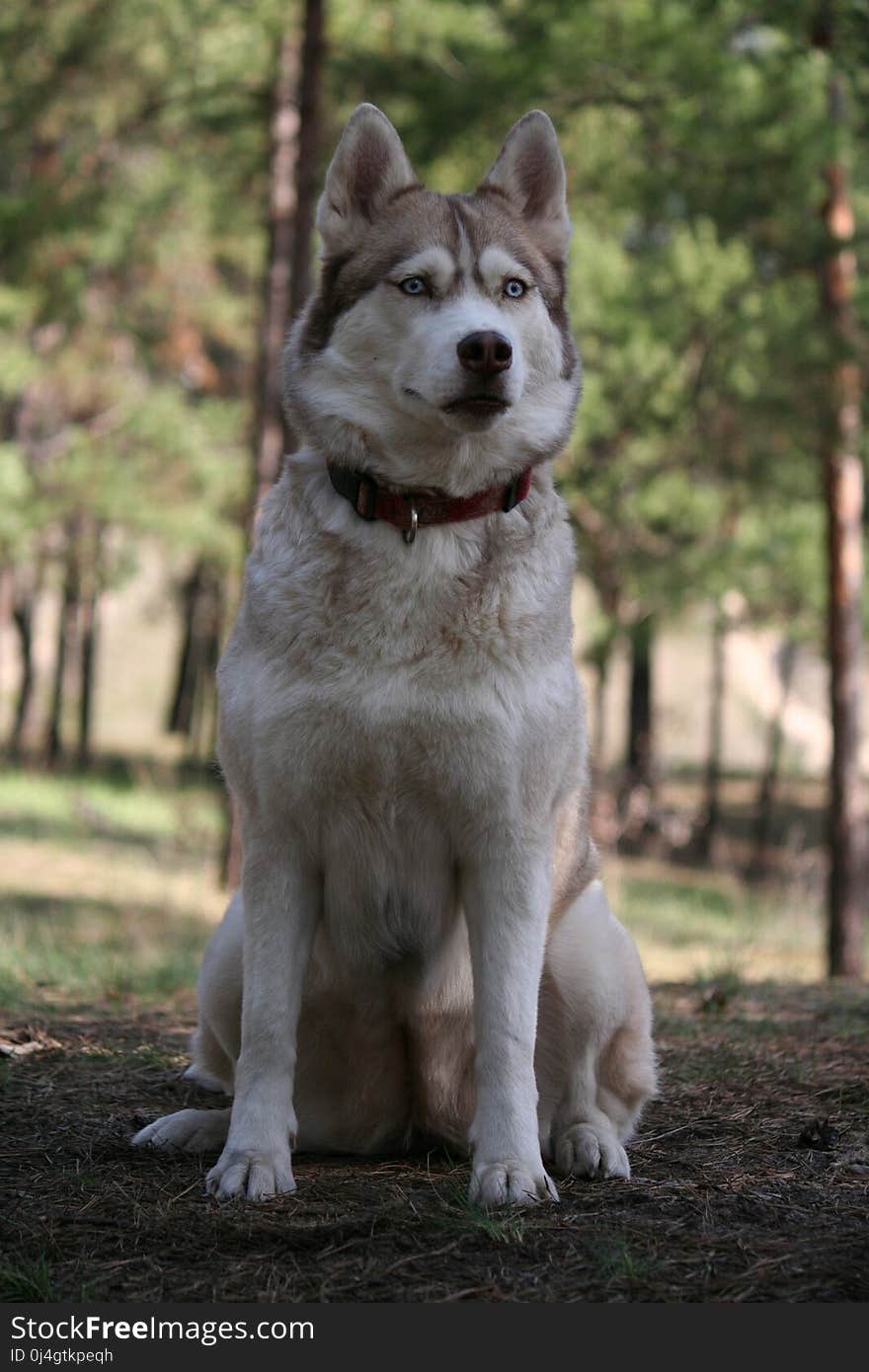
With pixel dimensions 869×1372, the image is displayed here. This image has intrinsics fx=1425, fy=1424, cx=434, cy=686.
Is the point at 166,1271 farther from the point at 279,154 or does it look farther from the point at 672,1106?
the point at 279,154

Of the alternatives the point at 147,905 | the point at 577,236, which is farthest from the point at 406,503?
the point at 577,236

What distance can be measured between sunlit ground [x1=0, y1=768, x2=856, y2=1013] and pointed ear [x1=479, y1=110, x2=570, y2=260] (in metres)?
3.28

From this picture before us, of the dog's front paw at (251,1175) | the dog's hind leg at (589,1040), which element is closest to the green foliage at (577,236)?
the dog's hind leg at (589,1040)

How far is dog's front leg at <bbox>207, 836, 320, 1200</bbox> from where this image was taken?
3.19m

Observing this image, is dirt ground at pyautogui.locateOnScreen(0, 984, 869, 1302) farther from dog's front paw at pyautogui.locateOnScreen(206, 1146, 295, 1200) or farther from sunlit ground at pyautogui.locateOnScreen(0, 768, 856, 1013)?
sunlit ground at pyautogui.locateOnScreen(0, 768, 856, 1013)

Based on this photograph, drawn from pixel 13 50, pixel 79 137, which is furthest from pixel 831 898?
pixel 79 137

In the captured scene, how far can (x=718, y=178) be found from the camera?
1037cm

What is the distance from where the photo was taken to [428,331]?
324cm

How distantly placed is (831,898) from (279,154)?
7962 mm

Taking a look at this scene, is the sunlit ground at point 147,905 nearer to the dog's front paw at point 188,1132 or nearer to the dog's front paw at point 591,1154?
the dog's front paw at point 188,1132

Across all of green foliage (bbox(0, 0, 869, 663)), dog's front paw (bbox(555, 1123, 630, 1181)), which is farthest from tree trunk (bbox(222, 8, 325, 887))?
dog's front paw (bbox(555, 1123, 630, 1181))

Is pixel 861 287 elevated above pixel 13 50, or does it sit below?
below

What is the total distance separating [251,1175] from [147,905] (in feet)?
28.6

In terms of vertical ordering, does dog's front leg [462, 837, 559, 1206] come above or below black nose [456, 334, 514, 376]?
below
